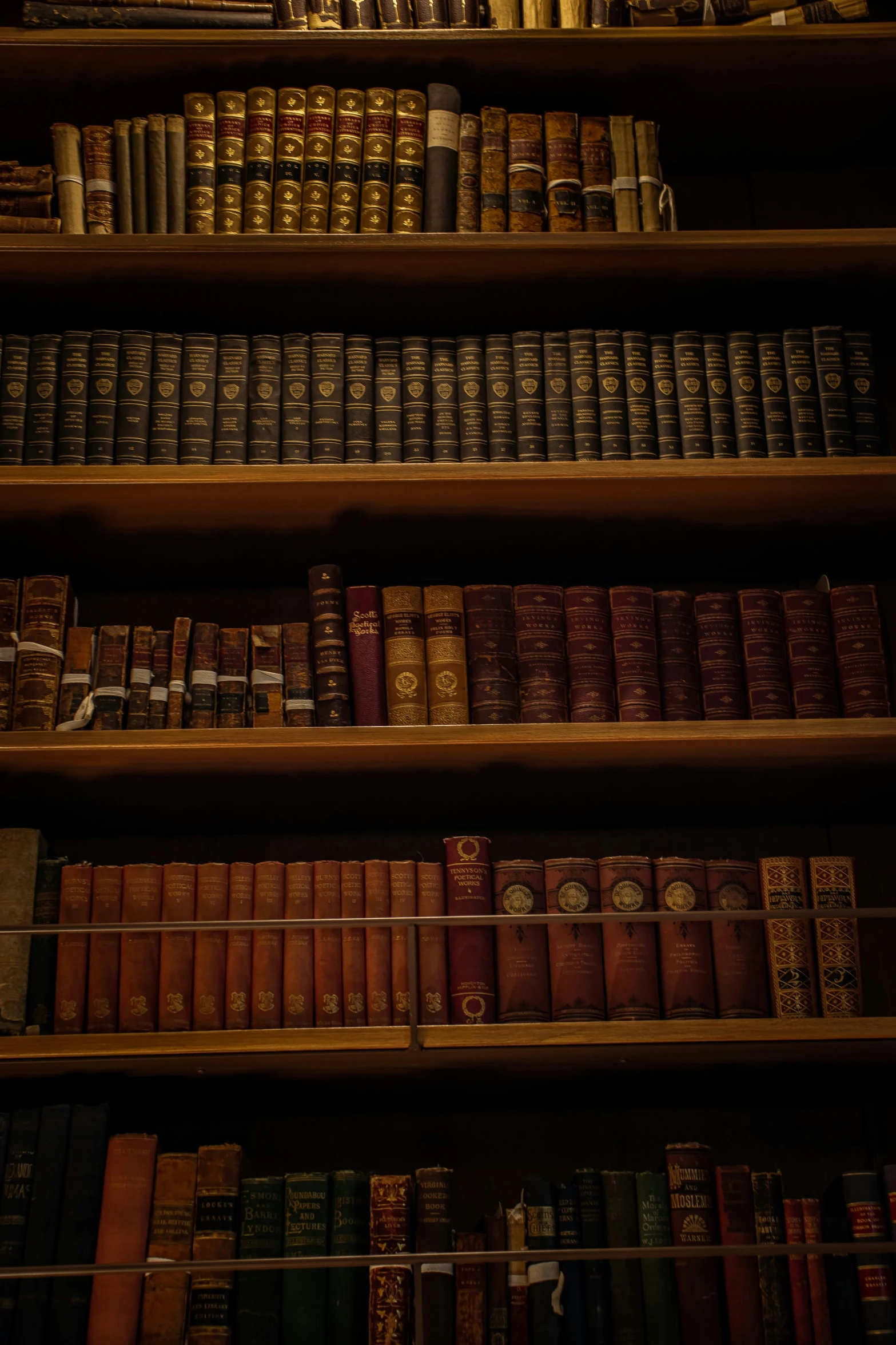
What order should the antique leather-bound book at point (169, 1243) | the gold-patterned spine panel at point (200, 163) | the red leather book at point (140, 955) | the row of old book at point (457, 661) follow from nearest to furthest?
the antique leather-bound book at point (169, 1243) < the red leather book at point (140, 955) < the row of old book at point (457, 661) < the gold-patterned spine panel at point (200, 163)

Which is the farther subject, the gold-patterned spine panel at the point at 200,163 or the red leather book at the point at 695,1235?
the gold-patterned spine panel at the point at 200,163

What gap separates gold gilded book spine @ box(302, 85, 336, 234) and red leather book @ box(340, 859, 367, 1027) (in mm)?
936

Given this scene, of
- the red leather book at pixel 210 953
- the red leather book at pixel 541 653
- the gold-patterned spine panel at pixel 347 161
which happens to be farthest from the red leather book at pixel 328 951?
the gold-patterned spine panel at pixel 347 161

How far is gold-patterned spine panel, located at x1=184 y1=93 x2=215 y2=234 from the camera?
1.99 metres

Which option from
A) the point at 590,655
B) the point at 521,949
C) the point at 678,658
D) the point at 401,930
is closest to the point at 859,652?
the point at 678,658

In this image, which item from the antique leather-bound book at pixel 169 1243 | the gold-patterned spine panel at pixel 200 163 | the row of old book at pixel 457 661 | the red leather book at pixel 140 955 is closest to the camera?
the antique leather-bound book at pixel 169 1243

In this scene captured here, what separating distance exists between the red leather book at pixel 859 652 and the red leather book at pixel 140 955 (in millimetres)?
963

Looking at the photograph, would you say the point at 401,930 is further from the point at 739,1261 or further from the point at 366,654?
the point at 739,1261

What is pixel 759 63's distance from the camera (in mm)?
2102

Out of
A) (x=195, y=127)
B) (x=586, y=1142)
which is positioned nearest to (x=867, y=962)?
(x=586, y=1142)

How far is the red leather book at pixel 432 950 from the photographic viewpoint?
5.62 feet

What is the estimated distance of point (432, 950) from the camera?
173 centimetres

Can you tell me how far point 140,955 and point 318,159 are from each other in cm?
119

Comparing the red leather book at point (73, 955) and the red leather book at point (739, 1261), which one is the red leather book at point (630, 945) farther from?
the red leather book at point (73, 955)
